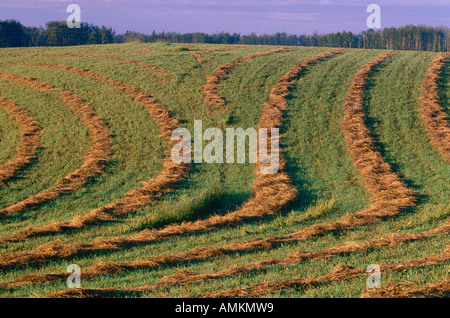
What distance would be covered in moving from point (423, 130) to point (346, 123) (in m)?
3.60

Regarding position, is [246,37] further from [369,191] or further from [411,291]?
[411,291]

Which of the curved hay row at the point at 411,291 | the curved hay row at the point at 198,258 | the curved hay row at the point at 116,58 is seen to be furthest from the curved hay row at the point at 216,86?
the curved hay row at the point at 411,291

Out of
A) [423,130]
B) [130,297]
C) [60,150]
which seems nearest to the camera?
[130,297]

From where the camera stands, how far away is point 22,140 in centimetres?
1900

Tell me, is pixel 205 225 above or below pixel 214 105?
below

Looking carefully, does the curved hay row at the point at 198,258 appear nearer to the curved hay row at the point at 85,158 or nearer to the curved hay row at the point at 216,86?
the curved hay row at the point at 85,158

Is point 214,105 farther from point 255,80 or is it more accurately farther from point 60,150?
point 60,150

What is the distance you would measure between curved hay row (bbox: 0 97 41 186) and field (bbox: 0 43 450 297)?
0.31 ft

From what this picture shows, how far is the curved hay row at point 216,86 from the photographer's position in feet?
74.6

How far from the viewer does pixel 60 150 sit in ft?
59.3

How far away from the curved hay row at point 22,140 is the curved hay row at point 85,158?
2291mm

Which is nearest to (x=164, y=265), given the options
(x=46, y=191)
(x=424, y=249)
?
(x=424, y=249)

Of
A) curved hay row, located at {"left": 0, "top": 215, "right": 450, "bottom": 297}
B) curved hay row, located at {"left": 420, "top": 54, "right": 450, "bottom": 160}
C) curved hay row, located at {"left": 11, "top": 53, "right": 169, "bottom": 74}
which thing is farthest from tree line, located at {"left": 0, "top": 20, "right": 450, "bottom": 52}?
curved hay row, located at {"left": 0, "top": 215, "right": 450, "bottom": 297}

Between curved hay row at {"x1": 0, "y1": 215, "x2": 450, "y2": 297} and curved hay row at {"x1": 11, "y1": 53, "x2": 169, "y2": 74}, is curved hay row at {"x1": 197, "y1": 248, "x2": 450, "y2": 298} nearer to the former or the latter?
curved hay row at {"x1": 0, "y1": 215, "x2": 450, "y2": 297}
